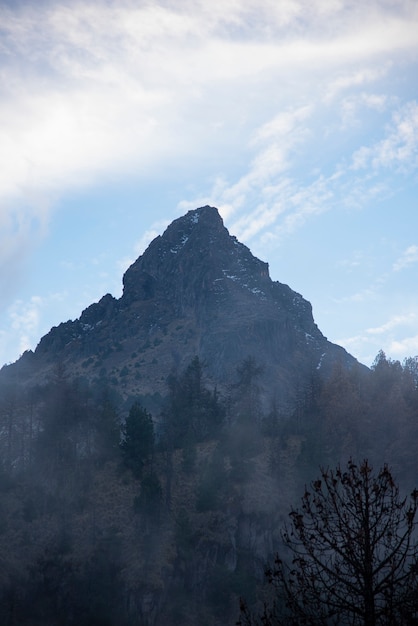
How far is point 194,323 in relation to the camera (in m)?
160

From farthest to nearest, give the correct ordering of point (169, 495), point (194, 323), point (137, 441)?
point (194, 323) < point (137, 441) < point (169, 495)

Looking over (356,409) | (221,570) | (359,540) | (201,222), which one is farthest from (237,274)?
(359,540)

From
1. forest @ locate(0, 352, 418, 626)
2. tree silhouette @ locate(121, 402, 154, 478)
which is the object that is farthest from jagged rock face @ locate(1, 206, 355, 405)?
tree silhouette @ locate(121, 402, 154, 478)

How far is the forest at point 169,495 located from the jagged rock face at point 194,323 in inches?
2120

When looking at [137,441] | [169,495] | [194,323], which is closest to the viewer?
[169,495]

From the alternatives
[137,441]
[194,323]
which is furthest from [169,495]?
[194,323]

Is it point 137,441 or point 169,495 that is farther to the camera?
point 137,441

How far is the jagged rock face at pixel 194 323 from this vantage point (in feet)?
470

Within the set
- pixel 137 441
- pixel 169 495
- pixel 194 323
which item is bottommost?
pixel 169 495

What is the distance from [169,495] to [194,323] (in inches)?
3847

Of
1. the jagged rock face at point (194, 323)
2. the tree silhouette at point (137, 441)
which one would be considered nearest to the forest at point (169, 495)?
the tree silhouette at point (137, 441)

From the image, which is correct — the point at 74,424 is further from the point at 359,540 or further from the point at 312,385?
the point at 359,540

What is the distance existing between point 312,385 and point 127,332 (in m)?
86.2

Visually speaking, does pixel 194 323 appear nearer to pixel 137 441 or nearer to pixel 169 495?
pixel 137 441
